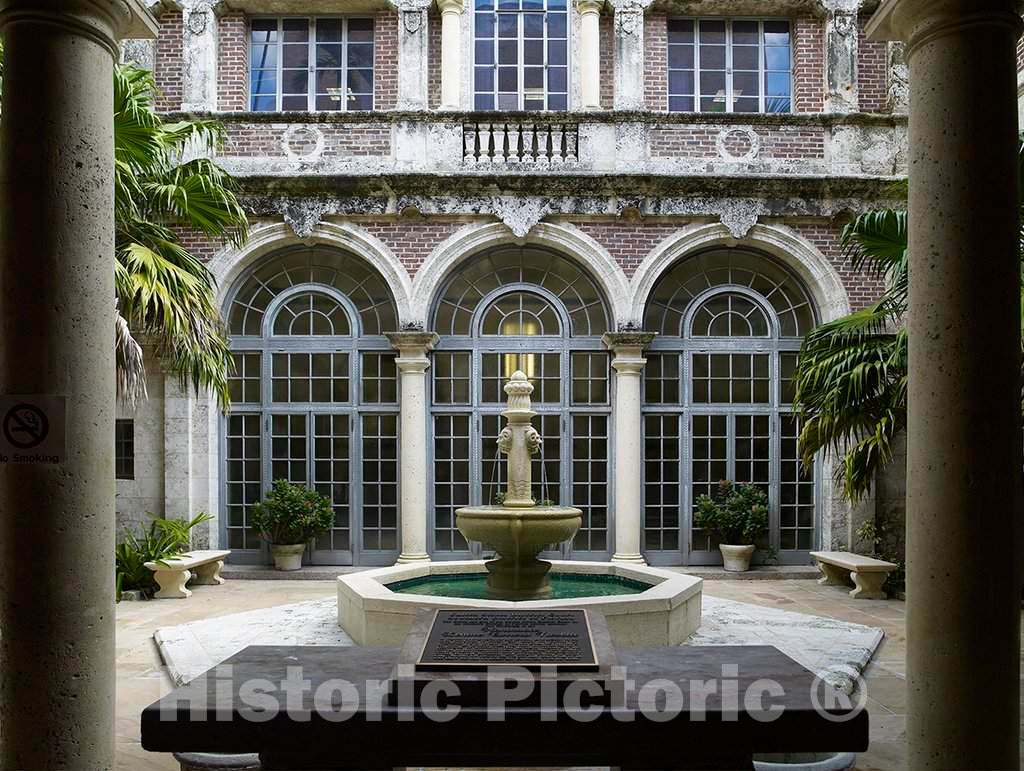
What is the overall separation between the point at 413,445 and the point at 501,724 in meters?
8.61

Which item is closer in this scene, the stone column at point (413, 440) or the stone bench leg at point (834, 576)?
the stone bench leg at point (834, 576)

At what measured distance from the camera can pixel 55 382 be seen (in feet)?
10.7

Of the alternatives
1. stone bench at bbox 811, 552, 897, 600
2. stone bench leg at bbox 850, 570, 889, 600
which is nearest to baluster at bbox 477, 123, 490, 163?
stone bench at bbox 811, 552, 897, 600

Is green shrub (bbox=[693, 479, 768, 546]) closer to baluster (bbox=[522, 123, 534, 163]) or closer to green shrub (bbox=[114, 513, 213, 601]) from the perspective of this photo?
baluster (bbox=[522, 123, 534, 163])

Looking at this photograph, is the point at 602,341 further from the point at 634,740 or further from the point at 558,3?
Result: the point at 634,740

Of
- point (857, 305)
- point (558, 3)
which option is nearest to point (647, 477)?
point (857, 305)

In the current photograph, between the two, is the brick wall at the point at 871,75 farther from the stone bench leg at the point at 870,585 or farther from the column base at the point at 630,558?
the column base at the point at 630,558

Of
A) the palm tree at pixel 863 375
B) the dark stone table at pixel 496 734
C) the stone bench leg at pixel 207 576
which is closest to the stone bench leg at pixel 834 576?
the palm tree at pixel 863 375

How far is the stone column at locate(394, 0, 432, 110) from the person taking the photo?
11.9 meters

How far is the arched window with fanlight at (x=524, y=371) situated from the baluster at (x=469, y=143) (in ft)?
4.07

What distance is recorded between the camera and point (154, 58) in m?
12.0

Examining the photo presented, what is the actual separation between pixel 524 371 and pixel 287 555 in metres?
3.89

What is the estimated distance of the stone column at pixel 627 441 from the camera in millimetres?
11672

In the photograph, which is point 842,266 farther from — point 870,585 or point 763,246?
point 870,585
